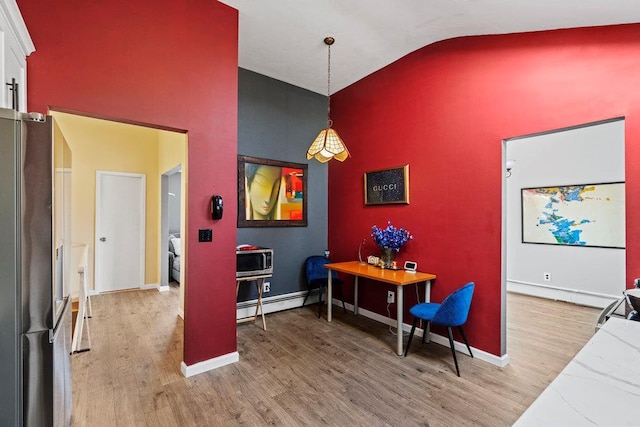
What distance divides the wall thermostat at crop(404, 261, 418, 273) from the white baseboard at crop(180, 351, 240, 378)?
199cm

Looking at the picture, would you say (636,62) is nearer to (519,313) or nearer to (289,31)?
(289,31)

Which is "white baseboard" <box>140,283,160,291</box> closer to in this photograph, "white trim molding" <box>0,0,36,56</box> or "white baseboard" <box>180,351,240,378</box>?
"white baseboard" <box>180,351,240,378</box>

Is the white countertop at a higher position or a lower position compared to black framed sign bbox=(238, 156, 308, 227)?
lower

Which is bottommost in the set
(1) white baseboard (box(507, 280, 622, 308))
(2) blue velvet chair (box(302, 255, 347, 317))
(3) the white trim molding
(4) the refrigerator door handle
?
(1) white baseboard (box(507, 280, 622, 308))

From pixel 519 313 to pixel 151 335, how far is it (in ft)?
15.5

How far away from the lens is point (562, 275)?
15.3ft

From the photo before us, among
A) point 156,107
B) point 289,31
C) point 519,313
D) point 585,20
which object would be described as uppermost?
point 289,31

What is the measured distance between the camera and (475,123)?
2.87 meters

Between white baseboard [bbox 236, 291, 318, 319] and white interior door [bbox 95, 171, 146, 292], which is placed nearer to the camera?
white baseboard [bbox 236, 291, 318, 319]

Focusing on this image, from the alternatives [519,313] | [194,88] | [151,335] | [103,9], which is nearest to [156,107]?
[194,88]

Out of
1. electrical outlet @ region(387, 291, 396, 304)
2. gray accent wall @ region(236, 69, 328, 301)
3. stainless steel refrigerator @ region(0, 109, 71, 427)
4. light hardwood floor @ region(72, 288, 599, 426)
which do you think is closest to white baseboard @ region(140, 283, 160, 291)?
light hardwood floor @ region(72, 288, 599, 426)

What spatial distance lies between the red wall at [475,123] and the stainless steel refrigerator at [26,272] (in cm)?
307

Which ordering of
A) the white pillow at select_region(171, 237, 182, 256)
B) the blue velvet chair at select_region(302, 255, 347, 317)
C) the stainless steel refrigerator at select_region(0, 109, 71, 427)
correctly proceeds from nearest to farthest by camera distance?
the stainless steel refrigerator at select_region(0, 109, 71, 427) < the blue velvet chair at select_region(302, 255, 347, 317) < the white pillow at select_region(171, 237, 182, 256)

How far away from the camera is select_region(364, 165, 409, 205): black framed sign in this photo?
3504mm
